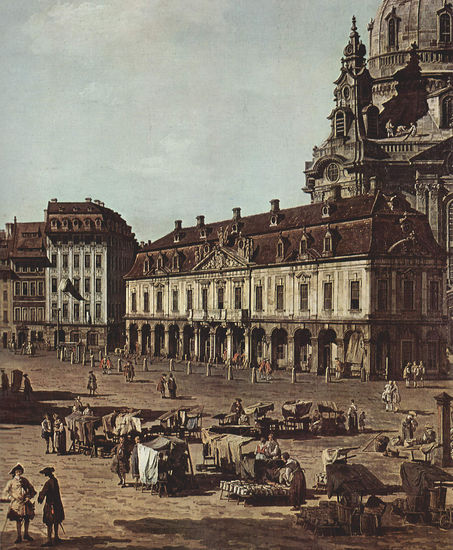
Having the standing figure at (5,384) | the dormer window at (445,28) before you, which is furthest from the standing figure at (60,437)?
the dormer window at (445,28)

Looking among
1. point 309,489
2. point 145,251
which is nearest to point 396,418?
point 309,489

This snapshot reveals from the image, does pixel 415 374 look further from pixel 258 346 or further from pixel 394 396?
pixel 258 346

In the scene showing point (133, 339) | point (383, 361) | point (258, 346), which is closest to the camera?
point (383, 361)

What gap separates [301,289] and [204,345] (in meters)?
4.17

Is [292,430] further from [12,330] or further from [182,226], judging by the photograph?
[12,330]

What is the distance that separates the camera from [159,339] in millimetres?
27656

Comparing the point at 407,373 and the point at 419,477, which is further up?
the point at 407,373

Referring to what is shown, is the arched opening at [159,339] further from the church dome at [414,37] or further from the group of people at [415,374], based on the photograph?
the church dome at [414,37]

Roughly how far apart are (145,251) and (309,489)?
11.6m

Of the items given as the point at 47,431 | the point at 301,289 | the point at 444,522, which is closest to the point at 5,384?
the point at 47,431

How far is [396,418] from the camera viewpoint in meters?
20.3

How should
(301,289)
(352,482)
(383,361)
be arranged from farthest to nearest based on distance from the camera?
(301,289), (383,361), (352,482)

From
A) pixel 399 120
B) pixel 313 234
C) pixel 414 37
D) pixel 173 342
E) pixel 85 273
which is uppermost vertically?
pixel 414 37

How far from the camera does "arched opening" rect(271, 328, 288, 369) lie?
2611cm
